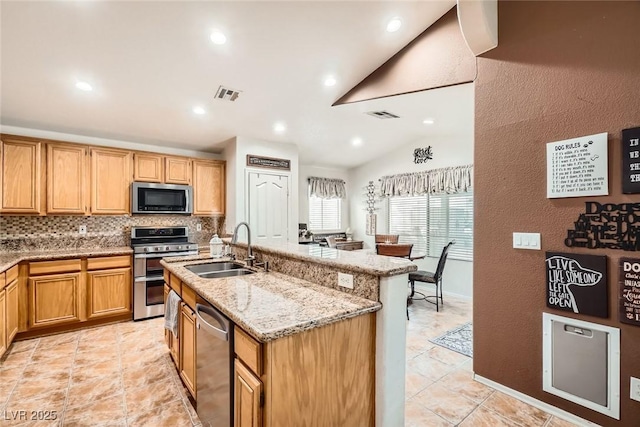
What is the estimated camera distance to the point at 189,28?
2441 millimetres

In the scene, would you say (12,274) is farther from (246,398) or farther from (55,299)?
(246,398)

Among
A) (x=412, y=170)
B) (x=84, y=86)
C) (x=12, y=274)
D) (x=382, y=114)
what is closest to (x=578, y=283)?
(x=382, y=114)

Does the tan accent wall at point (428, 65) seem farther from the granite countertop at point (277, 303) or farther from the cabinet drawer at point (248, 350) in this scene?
the cabinet drawer at point (248, 350)

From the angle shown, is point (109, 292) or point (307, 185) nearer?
point (109, 292)

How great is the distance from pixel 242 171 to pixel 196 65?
1800mm

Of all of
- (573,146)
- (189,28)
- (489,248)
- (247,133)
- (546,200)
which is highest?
(189,28)

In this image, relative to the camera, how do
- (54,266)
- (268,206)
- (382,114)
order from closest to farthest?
1. (54,266)
2. (382,114)
3. (268,206)

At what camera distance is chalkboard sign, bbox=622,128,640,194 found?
1669mm

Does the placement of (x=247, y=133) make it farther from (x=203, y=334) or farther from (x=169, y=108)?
(x=203, y=334)

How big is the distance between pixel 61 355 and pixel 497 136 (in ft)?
14.5

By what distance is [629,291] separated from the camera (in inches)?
67.3

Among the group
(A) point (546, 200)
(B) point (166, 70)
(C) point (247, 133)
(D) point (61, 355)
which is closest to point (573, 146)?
(A) point (546, 200)

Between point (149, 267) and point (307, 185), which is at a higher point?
point (307, 185)

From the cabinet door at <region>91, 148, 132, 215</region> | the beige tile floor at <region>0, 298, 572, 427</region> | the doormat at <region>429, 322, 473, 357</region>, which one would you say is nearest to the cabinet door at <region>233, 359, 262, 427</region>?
the beige tile floor at <region>0, 298, 572, 427</region>
